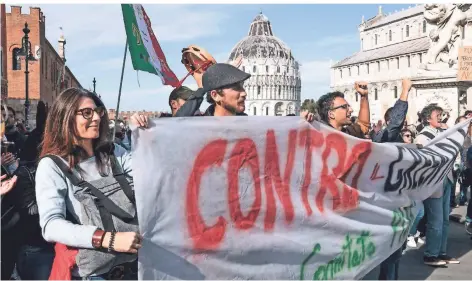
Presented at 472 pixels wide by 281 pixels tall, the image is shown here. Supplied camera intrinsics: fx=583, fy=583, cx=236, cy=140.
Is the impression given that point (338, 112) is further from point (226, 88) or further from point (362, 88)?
point (226, 88)

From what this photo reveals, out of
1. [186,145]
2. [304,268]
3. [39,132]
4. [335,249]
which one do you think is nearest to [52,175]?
[186,145]

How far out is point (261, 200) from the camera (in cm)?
330

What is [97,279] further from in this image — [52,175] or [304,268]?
[304,268]

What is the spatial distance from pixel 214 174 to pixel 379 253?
1385 mm

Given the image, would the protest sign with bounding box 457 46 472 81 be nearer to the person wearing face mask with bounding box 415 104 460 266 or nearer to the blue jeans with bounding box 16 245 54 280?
the person wearing face mask with bounding box 415 104 460 266

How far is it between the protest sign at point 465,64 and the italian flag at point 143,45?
18.5 feet

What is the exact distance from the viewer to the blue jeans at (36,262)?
3.07 m

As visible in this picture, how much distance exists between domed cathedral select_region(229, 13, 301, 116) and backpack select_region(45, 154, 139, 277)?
6550 inches

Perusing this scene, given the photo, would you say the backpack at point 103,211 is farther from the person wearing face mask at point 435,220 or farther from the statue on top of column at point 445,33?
the statue on top of column at point 445,33

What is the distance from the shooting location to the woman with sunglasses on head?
7.77 feet

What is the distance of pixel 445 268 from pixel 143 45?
4.24 m

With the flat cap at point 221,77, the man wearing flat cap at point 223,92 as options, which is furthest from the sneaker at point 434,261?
the flat cap at point 221,77

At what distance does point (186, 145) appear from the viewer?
10.1 feet

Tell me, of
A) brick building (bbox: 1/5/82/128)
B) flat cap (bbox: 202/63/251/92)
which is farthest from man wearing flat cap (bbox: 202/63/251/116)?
brick building (bbox: 1/5/82/128)
